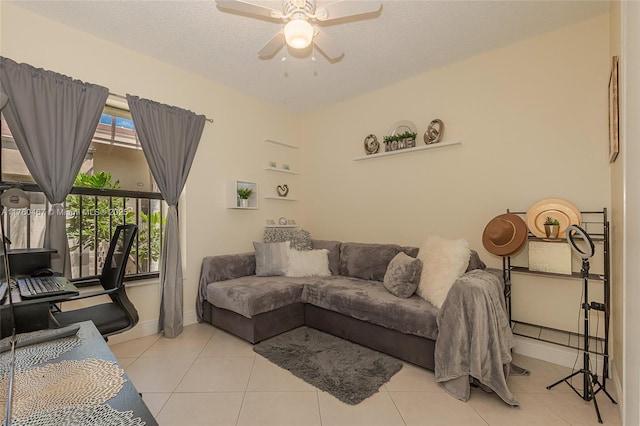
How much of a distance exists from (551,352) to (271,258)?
274 cm

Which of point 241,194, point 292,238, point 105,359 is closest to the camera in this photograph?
point 105,359

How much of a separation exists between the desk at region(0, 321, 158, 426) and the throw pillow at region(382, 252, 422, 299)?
83.8 inches

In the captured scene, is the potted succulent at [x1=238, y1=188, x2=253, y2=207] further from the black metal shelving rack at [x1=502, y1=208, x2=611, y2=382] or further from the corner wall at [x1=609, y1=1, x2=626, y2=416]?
the corner wall at [x1=609, y1=1, x2=626, y2=416]

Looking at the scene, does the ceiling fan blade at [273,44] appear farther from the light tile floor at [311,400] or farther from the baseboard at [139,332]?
the baseboard at [139,332]

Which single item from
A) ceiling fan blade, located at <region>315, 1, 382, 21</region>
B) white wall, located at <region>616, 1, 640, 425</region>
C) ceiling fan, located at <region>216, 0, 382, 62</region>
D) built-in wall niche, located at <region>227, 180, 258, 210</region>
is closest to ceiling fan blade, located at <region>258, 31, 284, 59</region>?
ceiling fan, located at <region>216, 0, 382, 62</region>

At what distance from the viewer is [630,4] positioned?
4.10 feet

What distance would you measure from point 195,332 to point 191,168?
5.66 ft

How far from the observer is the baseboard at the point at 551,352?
238cm

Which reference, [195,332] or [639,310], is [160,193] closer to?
[195,332]

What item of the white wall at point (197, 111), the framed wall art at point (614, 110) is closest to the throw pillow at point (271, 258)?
the white wall at point (197, 111)

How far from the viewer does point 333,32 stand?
2609 millimetres

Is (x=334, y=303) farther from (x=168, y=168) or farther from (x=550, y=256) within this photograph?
(x=168, y=168)

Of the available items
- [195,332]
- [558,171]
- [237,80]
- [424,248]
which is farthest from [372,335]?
[237,80]

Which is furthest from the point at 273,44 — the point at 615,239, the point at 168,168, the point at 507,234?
the point at 615,239
